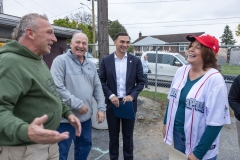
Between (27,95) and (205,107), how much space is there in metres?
1.51

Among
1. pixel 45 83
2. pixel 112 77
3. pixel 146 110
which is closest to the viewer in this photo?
pixel 45 83

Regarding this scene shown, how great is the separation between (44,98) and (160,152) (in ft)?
9.35

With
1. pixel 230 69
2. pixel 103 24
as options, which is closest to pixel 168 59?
pixel 230 69

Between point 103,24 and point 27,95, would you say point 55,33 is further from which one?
point 27,95

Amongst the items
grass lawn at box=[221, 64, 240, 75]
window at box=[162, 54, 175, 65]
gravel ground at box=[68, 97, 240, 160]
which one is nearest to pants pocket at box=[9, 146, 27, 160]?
gravel ground at box=[68, 97, 240, 160]

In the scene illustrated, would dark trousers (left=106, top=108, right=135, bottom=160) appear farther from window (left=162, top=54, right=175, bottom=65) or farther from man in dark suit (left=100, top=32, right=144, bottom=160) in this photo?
window (left=162, top=54, right=175, bottom=65)

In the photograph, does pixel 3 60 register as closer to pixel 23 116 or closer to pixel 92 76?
pixel 23 116

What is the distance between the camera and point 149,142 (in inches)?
165

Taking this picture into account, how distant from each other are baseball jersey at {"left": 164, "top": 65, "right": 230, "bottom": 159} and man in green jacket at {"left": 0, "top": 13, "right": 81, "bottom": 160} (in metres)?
1.19

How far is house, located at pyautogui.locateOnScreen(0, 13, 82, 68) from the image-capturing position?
195 inches

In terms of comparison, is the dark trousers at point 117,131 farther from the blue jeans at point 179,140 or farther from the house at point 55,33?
the house at point 55,33

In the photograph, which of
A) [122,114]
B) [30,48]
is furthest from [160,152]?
[30,48]

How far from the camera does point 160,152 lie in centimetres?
377

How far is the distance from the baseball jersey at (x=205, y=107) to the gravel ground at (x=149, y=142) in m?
1.14
